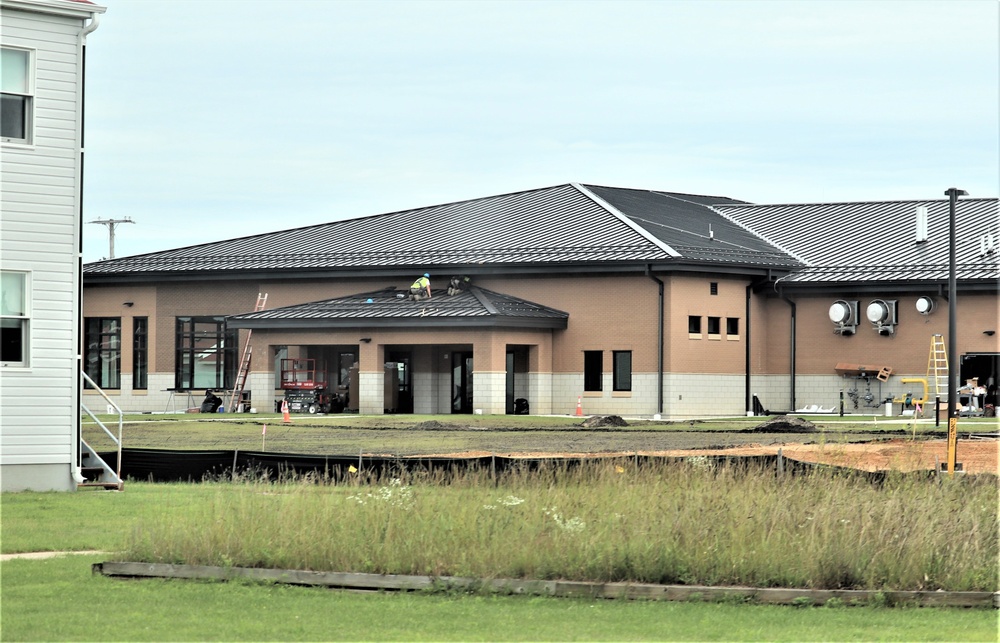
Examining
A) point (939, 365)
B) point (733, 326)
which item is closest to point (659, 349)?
point (733, 326)

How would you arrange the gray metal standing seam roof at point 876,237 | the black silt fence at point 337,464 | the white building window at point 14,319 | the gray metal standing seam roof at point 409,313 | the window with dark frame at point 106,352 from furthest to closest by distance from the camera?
1. the window with dark frame at point 106,352
2. the gray metal standing seam roof at point 876,237
3. the gray metal standing seam roof at point 409,313
4. the white building window at point 14,319
5. the black silt fence at point 337,464

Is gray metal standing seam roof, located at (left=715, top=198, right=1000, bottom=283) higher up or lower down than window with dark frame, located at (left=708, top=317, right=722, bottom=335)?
higher up

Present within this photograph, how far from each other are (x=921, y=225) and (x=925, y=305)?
5079 millimetres

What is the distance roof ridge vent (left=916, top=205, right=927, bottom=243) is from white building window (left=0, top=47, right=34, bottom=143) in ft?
130

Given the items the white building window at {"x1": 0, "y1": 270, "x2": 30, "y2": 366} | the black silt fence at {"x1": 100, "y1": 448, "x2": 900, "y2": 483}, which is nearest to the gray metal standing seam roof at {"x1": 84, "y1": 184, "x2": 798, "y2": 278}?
the black silt fence at {"x1": 100, "y1": 448, "x2": 900, "y2": 483}

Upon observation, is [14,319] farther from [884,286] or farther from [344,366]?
[884,286]

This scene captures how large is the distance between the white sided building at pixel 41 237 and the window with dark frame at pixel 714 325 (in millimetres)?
32727

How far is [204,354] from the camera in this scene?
5722cm

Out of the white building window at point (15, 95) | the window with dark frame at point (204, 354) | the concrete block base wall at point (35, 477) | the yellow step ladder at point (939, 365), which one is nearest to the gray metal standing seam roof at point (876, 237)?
the yellow step ladder at point (939, 365)

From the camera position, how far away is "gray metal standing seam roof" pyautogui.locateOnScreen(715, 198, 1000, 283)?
2018 inches

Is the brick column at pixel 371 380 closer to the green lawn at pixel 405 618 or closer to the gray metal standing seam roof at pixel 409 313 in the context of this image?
the gray metal standing seam roof at pixel 409 313

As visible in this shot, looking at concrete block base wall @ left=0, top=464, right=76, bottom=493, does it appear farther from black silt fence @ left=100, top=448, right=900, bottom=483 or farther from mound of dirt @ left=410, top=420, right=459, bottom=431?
mound of dirt @ left=410, top=420, right=459, bottom=431

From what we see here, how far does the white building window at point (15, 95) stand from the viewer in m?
21.8

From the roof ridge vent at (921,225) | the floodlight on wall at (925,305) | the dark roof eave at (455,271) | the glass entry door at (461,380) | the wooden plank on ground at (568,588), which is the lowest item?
the wooden plank on ground at (568,588)
